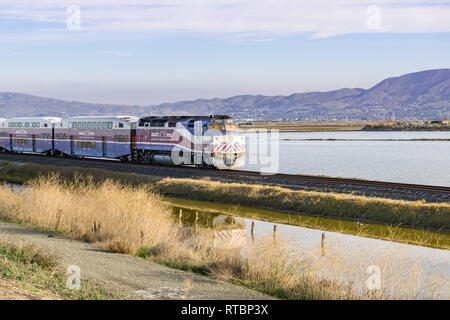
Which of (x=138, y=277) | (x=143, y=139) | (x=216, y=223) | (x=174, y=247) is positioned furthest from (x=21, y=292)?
(x=143, y=139)

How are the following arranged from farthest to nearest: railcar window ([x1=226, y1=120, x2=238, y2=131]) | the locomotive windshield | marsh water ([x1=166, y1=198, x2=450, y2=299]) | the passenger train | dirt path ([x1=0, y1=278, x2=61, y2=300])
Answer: railcar window ([x1=226, y1=120, x2=238, y2=131])
the passenger train
the locomotive windshield
marsh water ([x1=166, y1=198, x2=450, y2=299])
dirt path ([x1=0, y1=278, x2=61, y2=300])

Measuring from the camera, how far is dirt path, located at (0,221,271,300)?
11.0 meters

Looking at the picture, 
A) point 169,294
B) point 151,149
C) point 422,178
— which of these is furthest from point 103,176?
point 169,294

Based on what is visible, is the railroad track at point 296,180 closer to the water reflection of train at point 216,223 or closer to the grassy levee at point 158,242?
the water reflection of train at point 216,223

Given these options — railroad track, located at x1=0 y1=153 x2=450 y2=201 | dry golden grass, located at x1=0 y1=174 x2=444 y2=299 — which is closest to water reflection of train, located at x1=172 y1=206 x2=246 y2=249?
dry golden grass, located at x1=0 y1=174 x2=444 y2=299

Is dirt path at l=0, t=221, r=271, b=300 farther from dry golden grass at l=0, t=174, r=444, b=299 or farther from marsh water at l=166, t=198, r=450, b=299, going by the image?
marsh water at l=166, t=198, r=450, b=299

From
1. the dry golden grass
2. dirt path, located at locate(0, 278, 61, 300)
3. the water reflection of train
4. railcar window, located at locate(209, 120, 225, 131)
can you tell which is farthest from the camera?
railcar window, located at locate(209, 120, 225, 131)

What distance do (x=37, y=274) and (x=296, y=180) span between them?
76.2ft

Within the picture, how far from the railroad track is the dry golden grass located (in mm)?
12023
